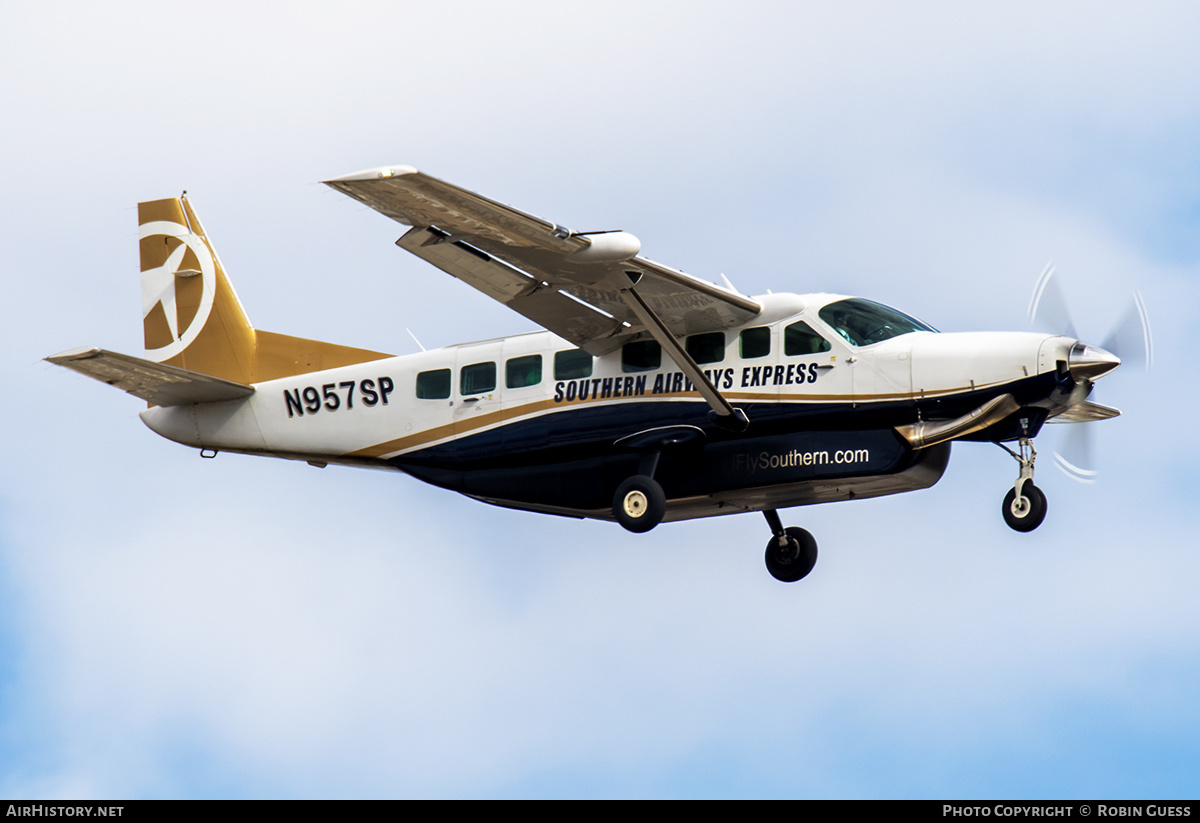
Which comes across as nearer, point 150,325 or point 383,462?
point 383,462

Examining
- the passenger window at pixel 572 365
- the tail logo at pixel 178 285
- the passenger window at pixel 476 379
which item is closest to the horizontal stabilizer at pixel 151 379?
the tail logo at pixel 178 285

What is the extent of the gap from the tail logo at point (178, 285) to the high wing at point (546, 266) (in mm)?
7185

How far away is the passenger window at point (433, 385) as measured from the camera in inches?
1064

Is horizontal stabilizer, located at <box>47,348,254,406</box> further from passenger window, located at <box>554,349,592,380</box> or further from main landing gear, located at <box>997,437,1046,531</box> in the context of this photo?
main landing gear, located at <box>997,437,1046,531</box>

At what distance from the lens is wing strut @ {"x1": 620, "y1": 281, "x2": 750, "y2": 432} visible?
24.4 meters

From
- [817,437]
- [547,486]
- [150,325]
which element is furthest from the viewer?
[150,325]

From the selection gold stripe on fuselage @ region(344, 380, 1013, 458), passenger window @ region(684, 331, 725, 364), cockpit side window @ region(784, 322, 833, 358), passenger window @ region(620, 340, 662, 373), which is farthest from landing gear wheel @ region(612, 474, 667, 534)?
cockpit side window @ region(784, 322, 833, 358)

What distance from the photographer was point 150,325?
1188 inches

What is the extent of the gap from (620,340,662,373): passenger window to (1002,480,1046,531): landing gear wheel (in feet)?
17.3

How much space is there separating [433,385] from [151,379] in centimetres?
434

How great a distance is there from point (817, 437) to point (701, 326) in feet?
7.48

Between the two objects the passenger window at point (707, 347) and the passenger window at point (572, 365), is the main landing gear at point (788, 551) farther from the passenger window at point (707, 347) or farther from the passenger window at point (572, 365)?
the passenger window at point (572, 365)
